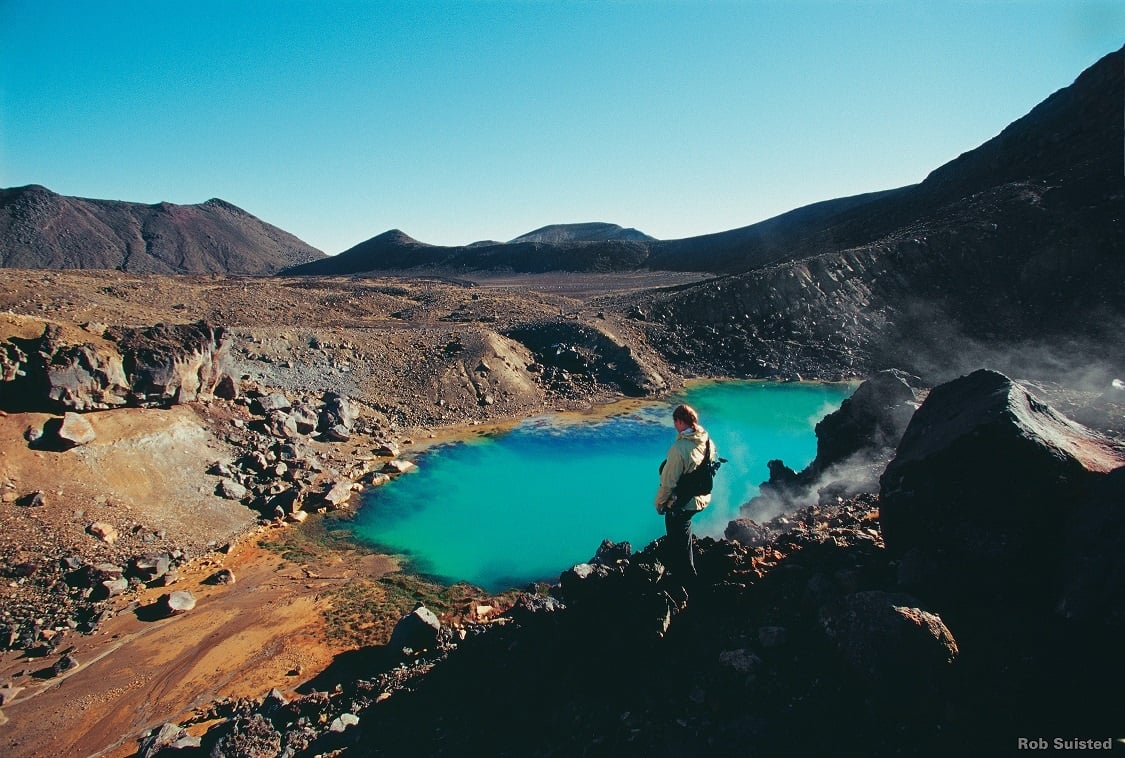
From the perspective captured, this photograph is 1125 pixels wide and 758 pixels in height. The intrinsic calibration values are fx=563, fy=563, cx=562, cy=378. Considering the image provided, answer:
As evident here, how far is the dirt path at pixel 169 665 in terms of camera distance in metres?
8.15

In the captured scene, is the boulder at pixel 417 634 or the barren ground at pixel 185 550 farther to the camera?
the boulder at pixel 417 634

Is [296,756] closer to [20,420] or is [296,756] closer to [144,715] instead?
[144,715]

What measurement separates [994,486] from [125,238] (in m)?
133

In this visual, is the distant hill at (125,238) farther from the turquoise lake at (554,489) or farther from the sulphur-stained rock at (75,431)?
the sulphur-stained rock at (75,431)

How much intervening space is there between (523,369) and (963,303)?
2464 cm

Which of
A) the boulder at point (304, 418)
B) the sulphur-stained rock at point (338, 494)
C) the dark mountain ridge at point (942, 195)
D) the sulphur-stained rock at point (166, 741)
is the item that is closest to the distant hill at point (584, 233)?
the dark mountain ridge at point (942, 195)

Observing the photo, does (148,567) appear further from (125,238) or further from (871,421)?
(125,238)

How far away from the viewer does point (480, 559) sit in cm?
1369

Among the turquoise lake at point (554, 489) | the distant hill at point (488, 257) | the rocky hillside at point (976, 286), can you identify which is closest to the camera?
the turquoise lake at point (554, 489)

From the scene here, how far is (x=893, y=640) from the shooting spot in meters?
4.31

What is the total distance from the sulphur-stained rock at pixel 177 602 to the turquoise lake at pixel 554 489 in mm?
4108

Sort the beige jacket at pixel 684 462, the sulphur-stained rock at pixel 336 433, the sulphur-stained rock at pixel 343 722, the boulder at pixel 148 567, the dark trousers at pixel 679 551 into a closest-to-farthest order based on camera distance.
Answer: the beige jacket at pixel 684 462 → the dark trousers at pixel 679 551 → the sulphur-stained rock at pixel 343 722 → the boulder at pixel 148 567 → the sulphur-stained rock at pixel 336 433

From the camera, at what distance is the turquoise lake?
1398 centimetres

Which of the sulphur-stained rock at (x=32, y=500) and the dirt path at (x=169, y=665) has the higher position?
the sulphur-stained rock at (x=32, y=500)
